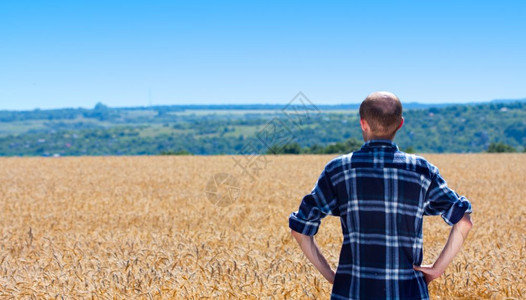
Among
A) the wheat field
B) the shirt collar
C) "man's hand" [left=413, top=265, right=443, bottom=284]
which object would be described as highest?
the shirt collar

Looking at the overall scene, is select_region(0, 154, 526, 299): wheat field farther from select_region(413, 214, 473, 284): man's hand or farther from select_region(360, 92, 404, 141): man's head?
select_region(360, 92, 404, 141): man's head

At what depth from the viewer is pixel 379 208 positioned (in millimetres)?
2705

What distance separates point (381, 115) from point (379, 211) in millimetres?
483

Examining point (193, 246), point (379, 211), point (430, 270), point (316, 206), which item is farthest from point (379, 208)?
point (193, 246)

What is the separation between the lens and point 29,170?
2761 centimetres

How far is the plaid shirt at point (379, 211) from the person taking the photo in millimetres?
2693

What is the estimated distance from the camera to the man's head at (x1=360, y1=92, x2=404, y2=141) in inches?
102

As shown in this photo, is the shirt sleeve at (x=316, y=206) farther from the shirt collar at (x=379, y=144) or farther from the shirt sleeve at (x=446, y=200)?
the shirt sleeve at (x=446, y=200)

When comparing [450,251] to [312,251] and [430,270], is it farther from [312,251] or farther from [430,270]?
[312,251]

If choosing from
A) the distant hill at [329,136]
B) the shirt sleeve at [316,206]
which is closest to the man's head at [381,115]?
the shirt sleeve at [316,206]

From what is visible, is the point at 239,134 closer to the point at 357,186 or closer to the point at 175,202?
the point at 175,202

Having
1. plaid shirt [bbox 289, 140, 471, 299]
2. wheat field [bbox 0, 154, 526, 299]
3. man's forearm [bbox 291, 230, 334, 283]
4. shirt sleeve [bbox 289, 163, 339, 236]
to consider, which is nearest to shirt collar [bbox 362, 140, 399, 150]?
plaid shirt [bbox 289, 140, 471, 299]

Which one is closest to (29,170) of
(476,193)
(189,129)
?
(476,193)

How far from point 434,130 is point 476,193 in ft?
336
